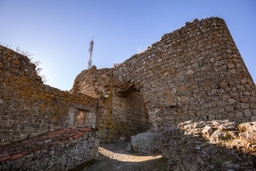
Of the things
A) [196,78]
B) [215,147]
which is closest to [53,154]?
[215,147]

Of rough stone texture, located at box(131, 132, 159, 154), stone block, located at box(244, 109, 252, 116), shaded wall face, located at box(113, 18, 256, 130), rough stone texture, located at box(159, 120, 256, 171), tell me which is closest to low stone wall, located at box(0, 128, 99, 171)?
rough stone texture, located at box(131, 132, 159, 154)

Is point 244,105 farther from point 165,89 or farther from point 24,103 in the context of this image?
point 24,103

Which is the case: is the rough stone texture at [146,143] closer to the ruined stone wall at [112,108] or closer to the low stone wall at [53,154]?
the low stone wall at [53,154]

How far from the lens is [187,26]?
237 inches

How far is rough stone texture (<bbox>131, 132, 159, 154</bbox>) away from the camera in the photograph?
4.77m

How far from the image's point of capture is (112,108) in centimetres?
792

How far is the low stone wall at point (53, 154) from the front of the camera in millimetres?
2541

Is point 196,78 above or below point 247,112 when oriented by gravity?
above

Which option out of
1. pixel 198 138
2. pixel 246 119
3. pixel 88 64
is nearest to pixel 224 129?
pixel 198 138

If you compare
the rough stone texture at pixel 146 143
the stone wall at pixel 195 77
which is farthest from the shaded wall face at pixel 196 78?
the rough stone texture at pixel 146 143

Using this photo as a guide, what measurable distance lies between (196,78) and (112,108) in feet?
14.8

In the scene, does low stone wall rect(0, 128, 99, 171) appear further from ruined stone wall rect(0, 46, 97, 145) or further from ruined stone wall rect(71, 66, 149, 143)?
ruined stone wall rect(71, 66, 149, 143)

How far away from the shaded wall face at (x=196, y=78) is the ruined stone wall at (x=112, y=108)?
2021 millimetres

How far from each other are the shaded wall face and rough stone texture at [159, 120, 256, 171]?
282cm
